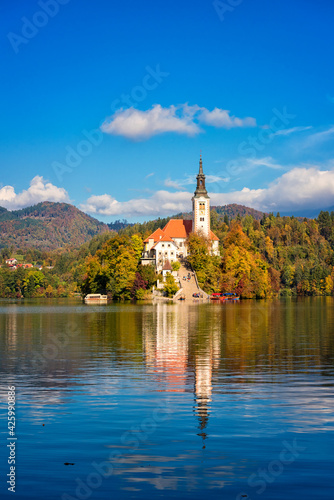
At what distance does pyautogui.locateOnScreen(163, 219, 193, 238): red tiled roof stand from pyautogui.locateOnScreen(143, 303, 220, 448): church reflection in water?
294 feet

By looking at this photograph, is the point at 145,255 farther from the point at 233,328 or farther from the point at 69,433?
the point at 69,433

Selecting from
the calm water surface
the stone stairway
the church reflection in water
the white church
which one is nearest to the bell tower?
the white church

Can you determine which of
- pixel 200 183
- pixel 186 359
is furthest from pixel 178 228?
pixel 186 359

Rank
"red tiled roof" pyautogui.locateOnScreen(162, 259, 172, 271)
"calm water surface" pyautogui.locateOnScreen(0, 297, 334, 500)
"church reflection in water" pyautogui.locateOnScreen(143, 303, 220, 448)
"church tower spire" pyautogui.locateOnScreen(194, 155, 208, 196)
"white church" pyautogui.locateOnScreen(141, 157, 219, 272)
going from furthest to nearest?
"church tower spire" pyautogui.locateOnScreen(194, 155, 208, 196) → "white church" pyautogui.locateOnScreen(141, 157, 219, 272) → "red tiled roof" pyautogui.locateOnScreen(162, 259, 172, 271) → "church reflection in water" pyautogui.locateOnScreen(143, 303, 220, 448) → "calm water surface" pyautogui.locateOnScreen(0, 297, 334, 500)

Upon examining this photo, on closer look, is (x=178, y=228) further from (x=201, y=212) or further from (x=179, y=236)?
(x=201, y=212)

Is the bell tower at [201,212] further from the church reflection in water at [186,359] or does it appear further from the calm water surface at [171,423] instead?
the calm water surface at [171,423]

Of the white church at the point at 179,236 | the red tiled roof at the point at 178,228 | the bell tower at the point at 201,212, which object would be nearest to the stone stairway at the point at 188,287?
the white church at the point at 179,236

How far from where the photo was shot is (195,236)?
109 metres

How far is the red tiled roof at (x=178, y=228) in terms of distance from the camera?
128125mm

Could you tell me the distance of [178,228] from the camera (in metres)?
130

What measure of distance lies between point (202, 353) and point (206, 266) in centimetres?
8063

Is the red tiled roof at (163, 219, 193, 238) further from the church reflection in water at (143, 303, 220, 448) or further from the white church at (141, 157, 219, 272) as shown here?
the church reflection in water at (143, 303, 220, 448)

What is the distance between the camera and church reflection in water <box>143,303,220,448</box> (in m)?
15.8

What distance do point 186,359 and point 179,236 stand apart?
106 meters
